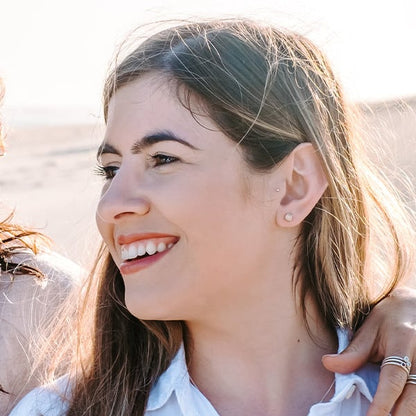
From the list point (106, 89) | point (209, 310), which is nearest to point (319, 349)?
point (209, 310)

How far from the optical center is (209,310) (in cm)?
268

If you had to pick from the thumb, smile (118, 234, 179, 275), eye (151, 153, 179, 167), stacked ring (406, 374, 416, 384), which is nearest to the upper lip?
smile (118, 234, 179, 275)

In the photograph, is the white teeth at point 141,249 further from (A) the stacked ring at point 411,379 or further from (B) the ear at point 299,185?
(A) the stacked ring at point 411,379

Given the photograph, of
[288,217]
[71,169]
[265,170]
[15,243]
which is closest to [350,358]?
[288,217]

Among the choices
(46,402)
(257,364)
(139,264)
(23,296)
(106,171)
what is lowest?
(23,296)

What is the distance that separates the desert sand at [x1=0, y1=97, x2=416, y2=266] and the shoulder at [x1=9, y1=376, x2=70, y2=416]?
0.53 metres

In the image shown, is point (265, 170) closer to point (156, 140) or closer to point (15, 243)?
point (156, 140)

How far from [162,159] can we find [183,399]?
0.66 metres

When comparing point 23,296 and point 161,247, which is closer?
point 161,247

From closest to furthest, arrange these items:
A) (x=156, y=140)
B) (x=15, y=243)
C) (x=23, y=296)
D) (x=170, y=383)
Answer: (x=156, y=140) < (x=170, y=383) < (x=23, y=296) < (x=15, y=243)

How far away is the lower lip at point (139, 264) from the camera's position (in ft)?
8.55

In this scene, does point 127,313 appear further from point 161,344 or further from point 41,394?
point 41,394

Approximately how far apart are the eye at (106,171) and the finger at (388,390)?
935 mm

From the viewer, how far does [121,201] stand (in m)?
2.59
